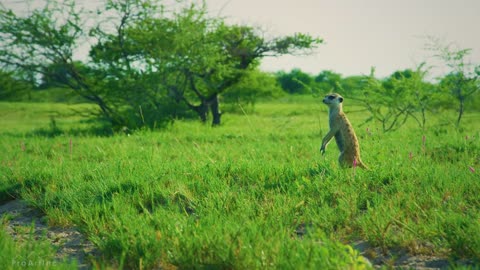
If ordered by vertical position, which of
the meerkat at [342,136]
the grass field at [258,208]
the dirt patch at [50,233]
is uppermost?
the meerkat at [342,136]

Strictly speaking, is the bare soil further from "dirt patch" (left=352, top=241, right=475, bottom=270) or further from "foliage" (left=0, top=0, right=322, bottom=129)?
"foliage" (left=0, top=0, right=322, bottom=129)

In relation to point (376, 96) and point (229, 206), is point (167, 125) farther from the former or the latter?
point (229, 206)

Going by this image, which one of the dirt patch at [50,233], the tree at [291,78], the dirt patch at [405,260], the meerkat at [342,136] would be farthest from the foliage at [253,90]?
the tree at [291,78]

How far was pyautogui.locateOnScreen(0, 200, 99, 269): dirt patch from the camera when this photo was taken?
280 centimetres

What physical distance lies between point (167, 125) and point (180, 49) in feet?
9.62

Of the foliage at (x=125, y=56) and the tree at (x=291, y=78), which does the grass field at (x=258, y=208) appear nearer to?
the foliage at (x=125, y=56)

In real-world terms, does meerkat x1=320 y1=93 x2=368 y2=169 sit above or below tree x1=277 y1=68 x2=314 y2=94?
below

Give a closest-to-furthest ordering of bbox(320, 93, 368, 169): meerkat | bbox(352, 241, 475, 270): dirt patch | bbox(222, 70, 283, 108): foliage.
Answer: bbox(352, 241, 475, 270): dirt patch → bbox(320, 93, 368, 169): meerkat → bbox(222, 70, 283, 108): foliage

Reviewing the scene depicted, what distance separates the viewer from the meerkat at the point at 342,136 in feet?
15.0

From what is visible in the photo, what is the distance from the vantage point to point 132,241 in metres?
2.67

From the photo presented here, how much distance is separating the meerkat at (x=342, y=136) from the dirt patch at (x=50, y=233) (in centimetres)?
282

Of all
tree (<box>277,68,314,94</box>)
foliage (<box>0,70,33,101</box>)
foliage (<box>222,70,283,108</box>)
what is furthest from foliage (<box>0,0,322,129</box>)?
tree (<box>277,68,314,94</box>)

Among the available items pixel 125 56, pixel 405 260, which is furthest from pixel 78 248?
pixel 125 56

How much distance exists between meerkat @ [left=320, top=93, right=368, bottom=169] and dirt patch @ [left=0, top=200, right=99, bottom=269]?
2.82 meters
